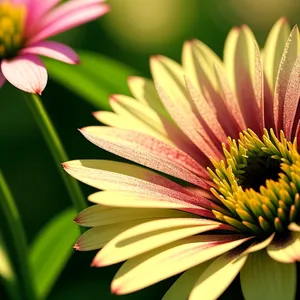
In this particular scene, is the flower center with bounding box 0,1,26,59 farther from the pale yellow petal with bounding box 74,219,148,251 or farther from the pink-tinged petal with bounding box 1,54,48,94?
the pale yellow petal with bounding box 74,219,148,251

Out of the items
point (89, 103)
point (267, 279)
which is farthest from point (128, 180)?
point (89, 103)

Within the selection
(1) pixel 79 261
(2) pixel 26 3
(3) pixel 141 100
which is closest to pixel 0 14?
(2) pixel 26 3

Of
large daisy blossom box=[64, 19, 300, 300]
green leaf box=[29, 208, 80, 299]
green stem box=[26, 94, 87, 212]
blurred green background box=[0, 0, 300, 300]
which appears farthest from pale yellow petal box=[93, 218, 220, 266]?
blurred green background box=[0, 0, 300, 300]

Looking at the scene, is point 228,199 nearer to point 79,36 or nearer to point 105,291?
point 105,291

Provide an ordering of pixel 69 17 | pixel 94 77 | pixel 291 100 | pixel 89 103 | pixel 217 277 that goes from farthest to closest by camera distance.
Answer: pixel 89 103
pixel 94 77
pixel 69 17
pixel 291 100
pixel 217 277

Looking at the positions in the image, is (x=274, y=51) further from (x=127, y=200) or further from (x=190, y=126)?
(x=127, y=200)

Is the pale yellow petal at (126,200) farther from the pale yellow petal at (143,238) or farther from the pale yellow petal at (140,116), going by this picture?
the pale yellow petal at (140,116)
